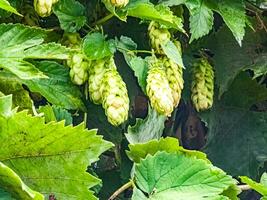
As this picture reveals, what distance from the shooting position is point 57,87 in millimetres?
1036

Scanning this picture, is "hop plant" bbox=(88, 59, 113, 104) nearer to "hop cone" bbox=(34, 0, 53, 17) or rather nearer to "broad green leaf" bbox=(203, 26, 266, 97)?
"hop cone" bbox=(34, 0, 53, 17)

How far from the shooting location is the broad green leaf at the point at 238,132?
4.40ft

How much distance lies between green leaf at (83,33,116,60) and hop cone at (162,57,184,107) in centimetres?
9

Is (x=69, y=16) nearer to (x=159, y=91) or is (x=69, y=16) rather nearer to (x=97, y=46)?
(x=97, y=46)

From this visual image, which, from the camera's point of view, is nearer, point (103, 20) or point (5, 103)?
point (5, 103)

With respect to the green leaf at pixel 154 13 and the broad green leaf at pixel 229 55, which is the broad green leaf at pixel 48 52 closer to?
the green leaf at pixel 154 13

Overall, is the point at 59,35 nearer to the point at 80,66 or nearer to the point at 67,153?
the point at 80,66

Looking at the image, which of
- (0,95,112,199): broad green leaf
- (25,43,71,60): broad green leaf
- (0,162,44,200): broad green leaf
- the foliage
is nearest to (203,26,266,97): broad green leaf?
the foliage

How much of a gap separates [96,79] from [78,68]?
0.03 metres

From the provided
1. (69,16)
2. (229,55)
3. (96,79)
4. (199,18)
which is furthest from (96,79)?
(229,55)

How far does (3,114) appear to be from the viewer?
80 centimetres

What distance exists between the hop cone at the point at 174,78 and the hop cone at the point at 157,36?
0.02 m

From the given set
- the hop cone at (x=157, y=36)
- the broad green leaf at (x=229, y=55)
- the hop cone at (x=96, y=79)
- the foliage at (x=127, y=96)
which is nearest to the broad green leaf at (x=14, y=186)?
the foliage at (x=127, y=96)

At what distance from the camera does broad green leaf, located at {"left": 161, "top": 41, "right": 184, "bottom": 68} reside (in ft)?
3.48
